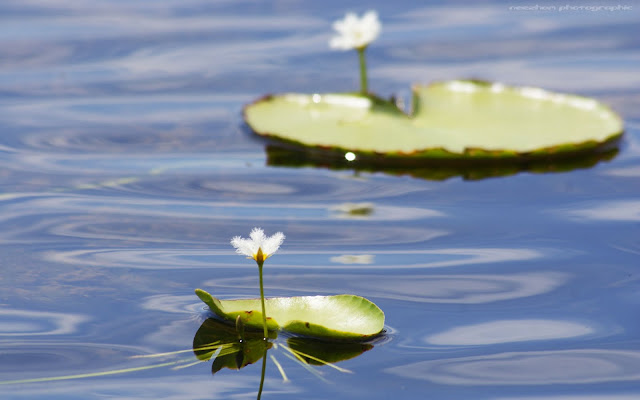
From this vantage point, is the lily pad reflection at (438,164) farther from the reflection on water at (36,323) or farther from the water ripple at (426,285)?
the reflection on water at (36,323)

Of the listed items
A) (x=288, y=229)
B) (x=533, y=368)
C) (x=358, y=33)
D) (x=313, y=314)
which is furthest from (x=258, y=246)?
(x=358, y=33)

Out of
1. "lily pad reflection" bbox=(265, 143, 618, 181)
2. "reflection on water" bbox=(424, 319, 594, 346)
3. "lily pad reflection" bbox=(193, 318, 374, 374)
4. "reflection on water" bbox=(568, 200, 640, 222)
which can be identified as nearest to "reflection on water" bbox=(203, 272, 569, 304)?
"reflection on water" bbox=(424, 319, 594, 346)

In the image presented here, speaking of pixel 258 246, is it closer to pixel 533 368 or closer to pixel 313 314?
pixel 313 314

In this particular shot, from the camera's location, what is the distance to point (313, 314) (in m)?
1.64

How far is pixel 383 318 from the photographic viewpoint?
1622mm

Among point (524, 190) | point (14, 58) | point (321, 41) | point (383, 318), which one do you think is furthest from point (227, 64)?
point (383, 318)

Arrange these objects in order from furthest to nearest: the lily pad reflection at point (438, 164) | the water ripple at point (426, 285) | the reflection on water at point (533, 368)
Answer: the lily pad reflection at point (438, 164), the water ripple at point (426, 285), the reflection on water at point (533, 368)

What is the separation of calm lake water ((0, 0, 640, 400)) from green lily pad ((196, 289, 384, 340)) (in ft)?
0.20

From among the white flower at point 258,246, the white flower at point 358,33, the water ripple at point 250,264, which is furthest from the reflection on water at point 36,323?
the white flower at point 358,33

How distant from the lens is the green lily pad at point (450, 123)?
2.70m

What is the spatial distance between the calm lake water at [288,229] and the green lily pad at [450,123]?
0.11 meters

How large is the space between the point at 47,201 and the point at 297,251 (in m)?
0.74

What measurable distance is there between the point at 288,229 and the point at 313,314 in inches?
21.9

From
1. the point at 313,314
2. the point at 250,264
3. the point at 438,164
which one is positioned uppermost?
the point at 438,164
